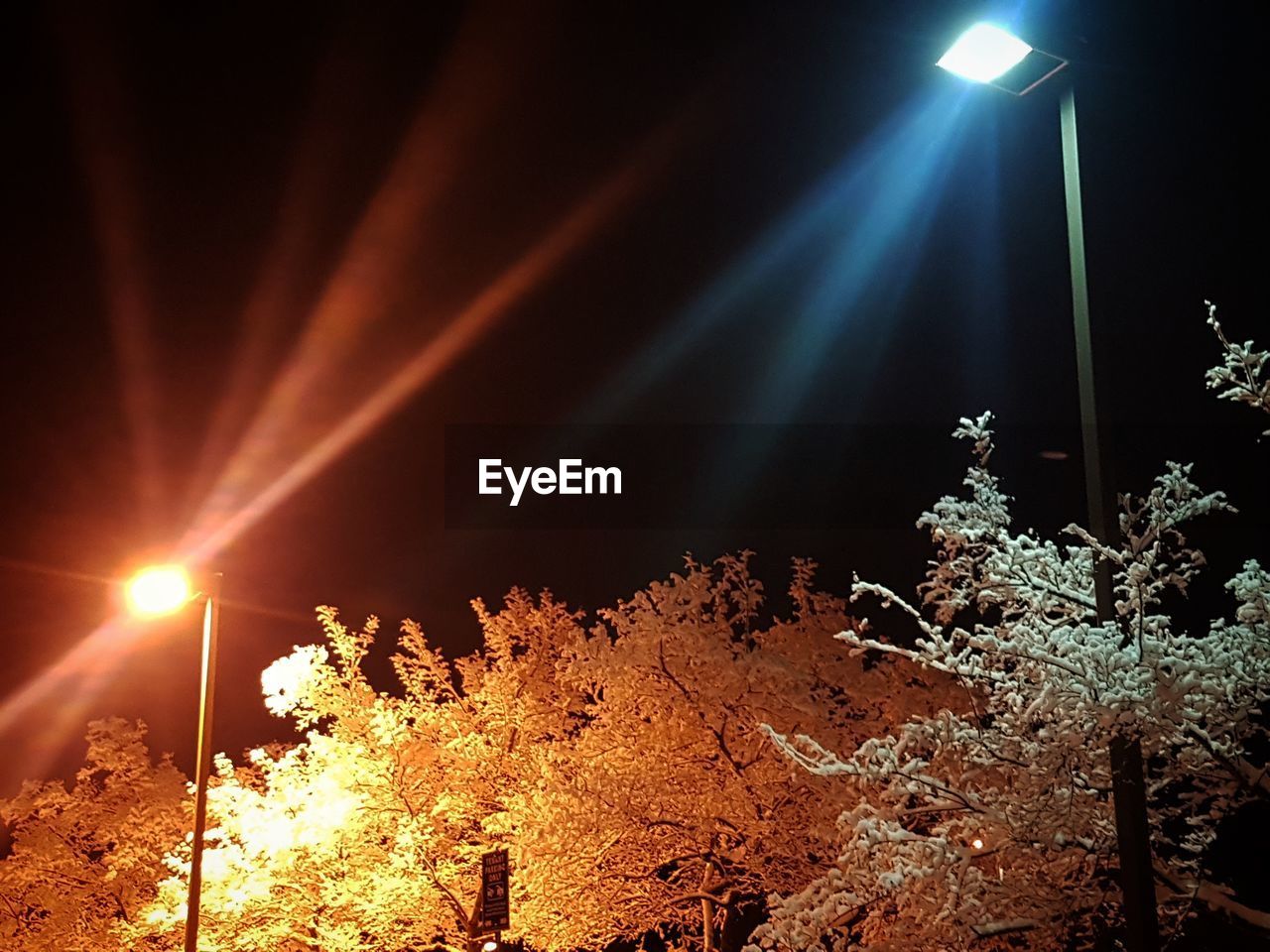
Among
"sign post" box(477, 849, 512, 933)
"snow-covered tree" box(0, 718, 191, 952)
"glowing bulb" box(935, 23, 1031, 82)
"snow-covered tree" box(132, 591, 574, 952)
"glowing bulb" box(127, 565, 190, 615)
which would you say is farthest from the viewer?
"snow-covered tree" box(0, 718, 191, 952)

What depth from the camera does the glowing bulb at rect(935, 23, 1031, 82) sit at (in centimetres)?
539

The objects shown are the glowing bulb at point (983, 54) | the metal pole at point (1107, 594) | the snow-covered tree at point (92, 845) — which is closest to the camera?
the metal pole at point (1107, 594)

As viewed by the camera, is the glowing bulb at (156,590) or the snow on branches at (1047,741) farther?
the glowing bulb at (156,590)

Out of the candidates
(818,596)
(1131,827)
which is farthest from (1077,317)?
(818,596)

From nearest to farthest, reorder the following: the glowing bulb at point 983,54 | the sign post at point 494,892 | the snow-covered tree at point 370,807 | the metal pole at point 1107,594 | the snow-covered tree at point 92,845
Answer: the metal pole at point 1107,594 < the glowing bulb at point 983,54 < the sign post at point 494,892 < the snow-covered tree at point 370,807 < the snow-covered tree at point 92,845

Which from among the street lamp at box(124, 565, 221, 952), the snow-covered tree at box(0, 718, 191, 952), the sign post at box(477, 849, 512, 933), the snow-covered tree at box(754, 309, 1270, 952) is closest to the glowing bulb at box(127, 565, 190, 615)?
the street lamp at box(124, 565, 221, 952)

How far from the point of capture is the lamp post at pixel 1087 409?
5.14m

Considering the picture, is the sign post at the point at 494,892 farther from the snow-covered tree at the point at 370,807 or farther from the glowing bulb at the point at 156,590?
the glowing bulb at the point at 156,590

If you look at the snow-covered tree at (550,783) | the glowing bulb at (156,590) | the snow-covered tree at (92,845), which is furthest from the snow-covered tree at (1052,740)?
the snow-covered tree at (92,845)

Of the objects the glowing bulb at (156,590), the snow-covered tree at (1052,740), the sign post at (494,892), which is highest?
the glowing bulb at (156,590)

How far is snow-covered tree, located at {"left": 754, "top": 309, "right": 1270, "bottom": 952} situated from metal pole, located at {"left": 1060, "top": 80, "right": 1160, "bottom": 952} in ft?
0.43

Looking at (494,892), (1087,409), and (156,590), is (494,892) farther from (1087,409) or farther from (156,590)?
(1087,409)

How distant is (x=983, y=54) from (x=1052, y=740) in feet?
12.9

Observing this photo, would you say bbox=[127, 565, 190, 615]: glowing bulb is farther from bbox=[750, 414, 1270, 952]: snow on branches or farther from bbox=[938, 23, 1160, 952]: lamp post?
bbox=[938, 23, 1160, 952]: lamp post
